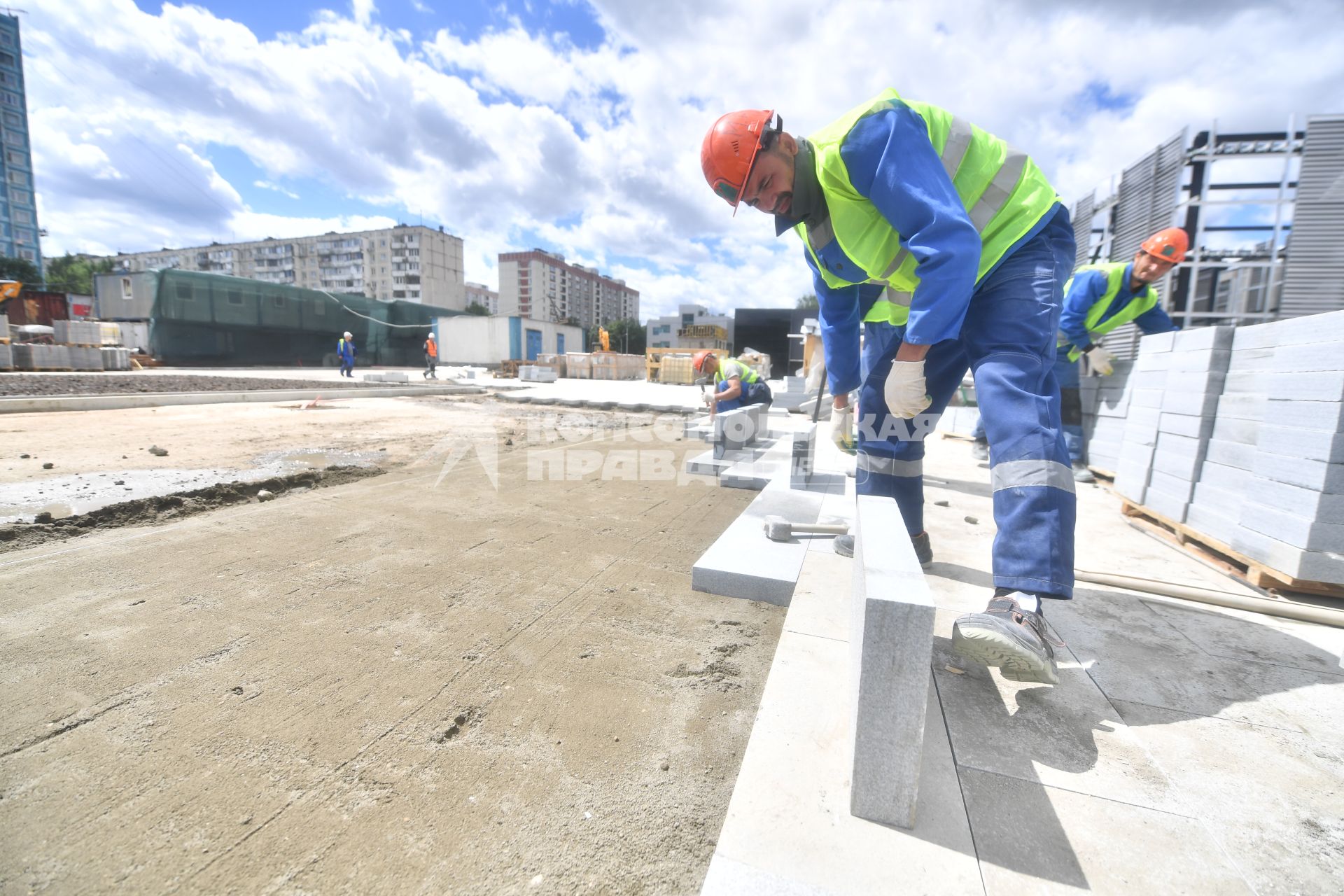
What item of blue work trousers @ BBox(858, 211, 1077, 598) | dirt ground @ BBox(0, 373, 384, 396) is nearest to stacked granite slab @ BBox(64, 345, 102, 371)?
dirt ground @ BBox(0, 373, 384, 396)

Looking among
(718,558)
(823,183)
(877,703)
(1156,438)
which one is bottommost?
(718,558)

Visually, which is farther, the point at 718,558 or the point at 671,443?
the point at 671,443

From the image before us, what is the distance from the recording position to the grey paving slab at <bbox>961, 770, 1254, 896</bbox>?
0.95m

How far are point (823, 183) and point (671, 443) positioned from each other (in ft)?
16.6

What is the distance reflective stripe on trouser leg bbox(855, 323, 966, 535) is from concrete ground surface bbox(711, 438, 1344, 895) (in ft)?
1.95

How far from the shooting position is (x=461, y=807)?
46.9 inches

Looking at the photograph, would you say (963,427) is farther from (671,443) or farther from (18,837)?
(18,837)

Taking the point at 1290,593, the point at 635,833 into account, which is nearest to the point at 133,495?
the point at 635,833

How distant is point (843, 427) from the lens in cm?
316

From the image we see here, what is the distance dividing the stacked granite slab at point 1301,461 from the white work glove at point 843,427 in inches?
68.5

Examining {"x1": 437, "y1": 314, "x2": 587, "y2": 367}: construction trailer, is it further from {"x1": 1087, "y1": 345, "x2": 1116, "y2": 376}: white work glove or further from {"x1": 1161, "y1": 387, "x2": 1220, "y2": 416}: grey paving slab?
{"x1": 1161, "y1": 387, "x2": 1220, "y2": 416}: grey paving slab

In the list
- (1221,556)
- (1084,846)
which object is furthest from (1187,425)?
(1084,846)

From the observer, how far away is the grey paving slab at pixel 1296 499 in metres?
2.02

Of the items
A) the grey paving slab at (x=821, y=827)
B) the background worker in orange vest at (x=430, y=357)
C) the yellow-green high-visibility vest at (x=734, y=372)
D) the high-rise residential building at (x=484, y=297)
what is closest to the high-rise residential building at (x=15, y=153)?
the high-rise residential building at (x=484, y=297)
